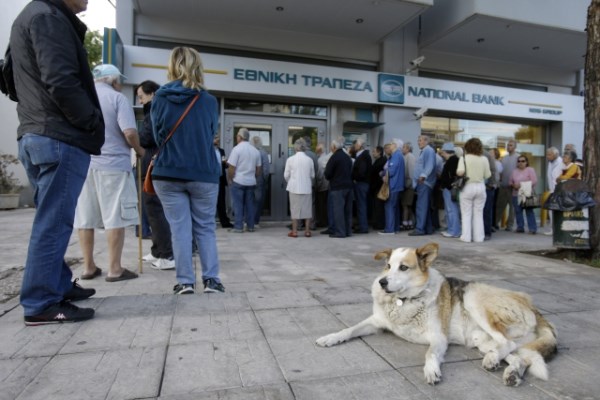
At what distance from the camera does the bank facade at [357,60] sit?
948 centimetres

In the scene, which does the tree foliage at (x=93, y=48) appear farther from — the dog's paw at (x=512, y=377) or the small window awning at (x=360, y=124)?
the dog's paw at (x=512, y=377)

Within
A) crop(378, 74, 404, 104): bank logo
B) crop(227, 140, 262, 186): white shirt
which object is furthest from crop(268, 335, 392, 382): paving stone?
crop(378, 74, 404, 104): bank logo

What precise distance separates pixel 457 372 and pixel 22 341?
266cm

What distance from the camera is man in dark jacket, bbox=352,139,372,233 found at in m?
8.66

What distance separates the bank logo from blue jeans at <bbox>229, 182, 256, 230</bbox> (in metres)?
4.98

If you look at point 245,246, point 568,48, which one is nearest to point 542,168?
point 568,48

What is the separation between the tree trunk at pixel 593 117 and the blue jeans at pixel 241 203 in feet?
19.8

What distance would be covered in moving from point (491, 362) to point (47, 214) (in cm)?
294

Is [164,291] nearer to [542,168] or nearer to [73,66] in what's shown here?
[73,66]

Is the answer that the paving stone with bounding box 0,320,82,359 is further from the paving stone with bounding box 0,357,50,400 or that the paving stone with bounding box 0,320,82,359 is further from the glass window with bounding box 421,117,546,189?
the glass window with bounding box 421,117,546,189

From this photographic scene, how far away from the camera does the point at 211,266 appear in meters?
3.69

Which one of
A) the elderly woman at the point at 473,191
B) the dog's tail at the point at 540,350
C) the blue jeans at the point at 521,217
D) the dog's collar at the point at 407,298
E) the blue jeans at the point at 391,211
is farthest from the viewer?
the blue jeans at the point at 521,217

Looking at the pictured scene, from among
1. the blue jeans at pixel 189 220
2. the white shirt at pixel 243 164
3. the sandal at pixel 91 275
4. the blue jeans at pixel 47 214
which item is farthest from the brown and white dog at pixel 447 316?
the white shirt at pixel 243 164

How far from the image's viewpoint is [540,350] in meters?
2.29
